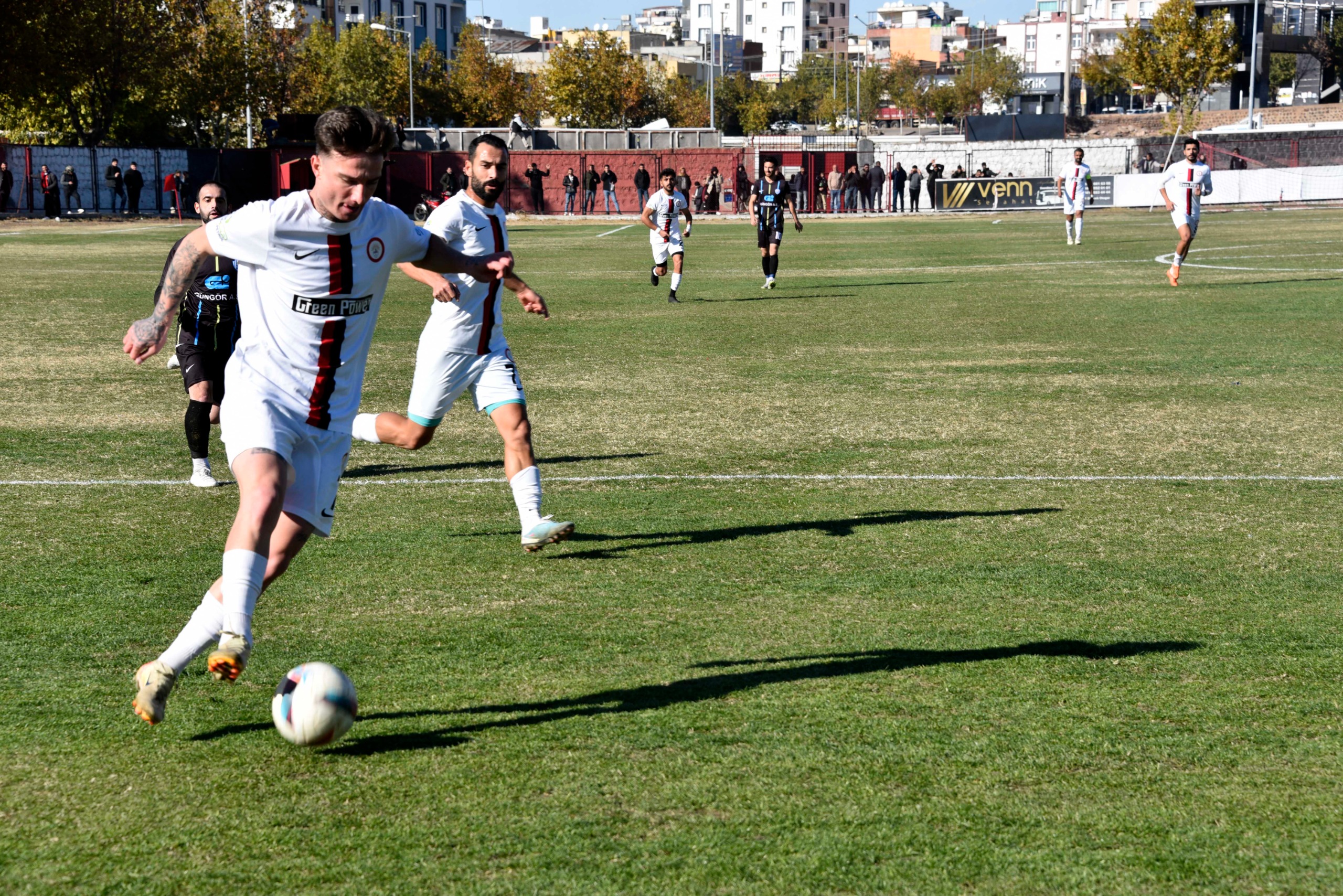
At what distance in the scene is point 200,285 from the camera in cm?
962

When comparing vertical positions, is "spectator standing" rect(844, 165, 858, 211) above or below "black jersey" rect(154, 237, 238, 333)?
above

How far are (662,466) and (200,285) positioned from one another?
11.7ft

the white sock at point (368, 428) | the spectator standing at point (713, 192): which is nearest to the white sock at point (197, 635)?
the white sock at point (368, 428)

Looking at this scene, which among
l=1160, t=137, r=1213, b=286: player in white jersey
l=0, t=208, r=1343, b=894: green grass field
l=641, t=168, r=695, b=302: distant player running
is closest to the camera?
l=0, t=208, r=1343, b=894: green grass field

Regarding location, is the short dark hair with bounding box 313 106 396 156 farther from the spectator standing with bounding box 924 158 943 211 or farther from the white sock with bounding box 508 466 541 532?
the spectator standing with bounding box 924 158 943 211

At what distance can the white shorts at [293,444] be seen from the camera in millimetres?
4930

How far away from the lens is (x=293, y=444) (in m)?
5.03

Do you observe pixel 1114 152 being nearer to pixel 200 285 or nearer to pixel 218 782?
pixel 200 285

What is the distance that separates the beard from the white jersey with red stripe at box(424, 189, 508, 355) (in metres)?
0.09

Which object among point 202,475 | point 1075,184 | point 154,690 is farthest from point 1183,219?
point 154,690

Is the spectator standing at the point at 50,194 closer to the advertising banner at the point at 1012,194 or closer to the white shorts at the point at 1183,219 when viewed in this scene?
the advertising banner at the point at 1012,194

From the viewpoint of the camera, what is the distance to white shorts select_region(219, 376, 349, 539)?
4.93 meters

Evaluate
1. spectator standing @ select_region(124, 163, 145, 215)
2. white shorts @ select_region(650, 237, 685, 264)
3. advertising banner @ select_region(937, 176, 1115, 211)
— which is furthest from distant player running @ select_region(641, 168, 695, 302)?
spectator standing @ select_region(124, 163, 145, 215)

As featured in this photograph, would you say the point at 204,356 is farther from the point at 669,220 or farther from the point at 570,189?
the point at 570,189
